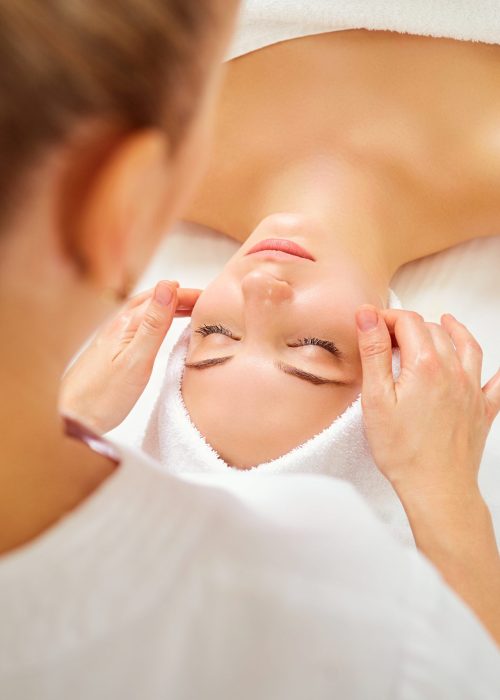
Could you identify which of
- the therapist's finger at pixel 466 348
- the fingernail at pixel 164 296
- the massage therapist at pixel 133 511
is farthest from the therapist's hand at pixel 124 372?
the massage therapist at pixel 133 511

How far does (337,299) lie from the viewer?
46.6 inches

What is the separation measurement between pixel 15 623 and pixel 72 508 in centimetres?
8

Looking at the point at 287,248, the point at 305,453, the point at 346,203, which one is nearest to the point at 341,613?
the point at 305,453

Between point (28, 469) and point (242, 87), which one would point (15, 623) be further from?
point (242, 87)

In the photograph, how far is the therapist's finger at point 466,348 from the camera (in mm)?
1169

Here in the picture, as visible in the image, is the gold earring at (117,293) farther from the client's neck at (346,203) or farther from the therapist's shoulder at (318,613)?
the client's neck at (346,203)

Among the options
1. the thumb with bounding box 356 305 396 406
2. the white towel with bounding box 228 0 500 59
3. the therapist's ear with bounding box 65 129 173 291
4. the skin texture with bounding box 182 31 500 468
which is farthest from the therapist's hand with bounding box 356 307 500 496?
the therapist's ear with bounding box 65 129 173 291

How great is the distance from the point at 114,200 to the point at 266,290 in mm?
738

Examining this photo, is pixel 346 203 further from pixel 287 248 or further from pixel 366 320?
pixel 366 320

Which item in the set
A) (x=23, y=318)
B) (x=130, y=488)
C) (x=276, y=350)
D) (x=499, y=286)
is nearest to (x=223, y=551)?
(x=130, y=488)

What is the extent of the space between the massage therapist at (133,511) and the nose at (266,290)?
1.64 ft

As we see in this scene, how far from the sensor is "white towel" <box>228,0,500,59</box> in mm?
1361

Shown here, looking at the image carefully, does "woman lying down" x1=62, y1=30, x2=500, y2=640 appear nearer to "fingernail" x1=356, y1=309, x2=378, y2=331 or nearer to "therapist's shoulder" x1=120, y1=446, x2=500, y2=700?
"fingernail" x1=356, y1=309, x2=378, y2=331

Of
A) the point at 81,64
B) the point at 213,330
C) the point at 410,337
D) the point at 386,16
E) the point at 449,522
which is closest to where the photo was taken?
the point at 81,64
